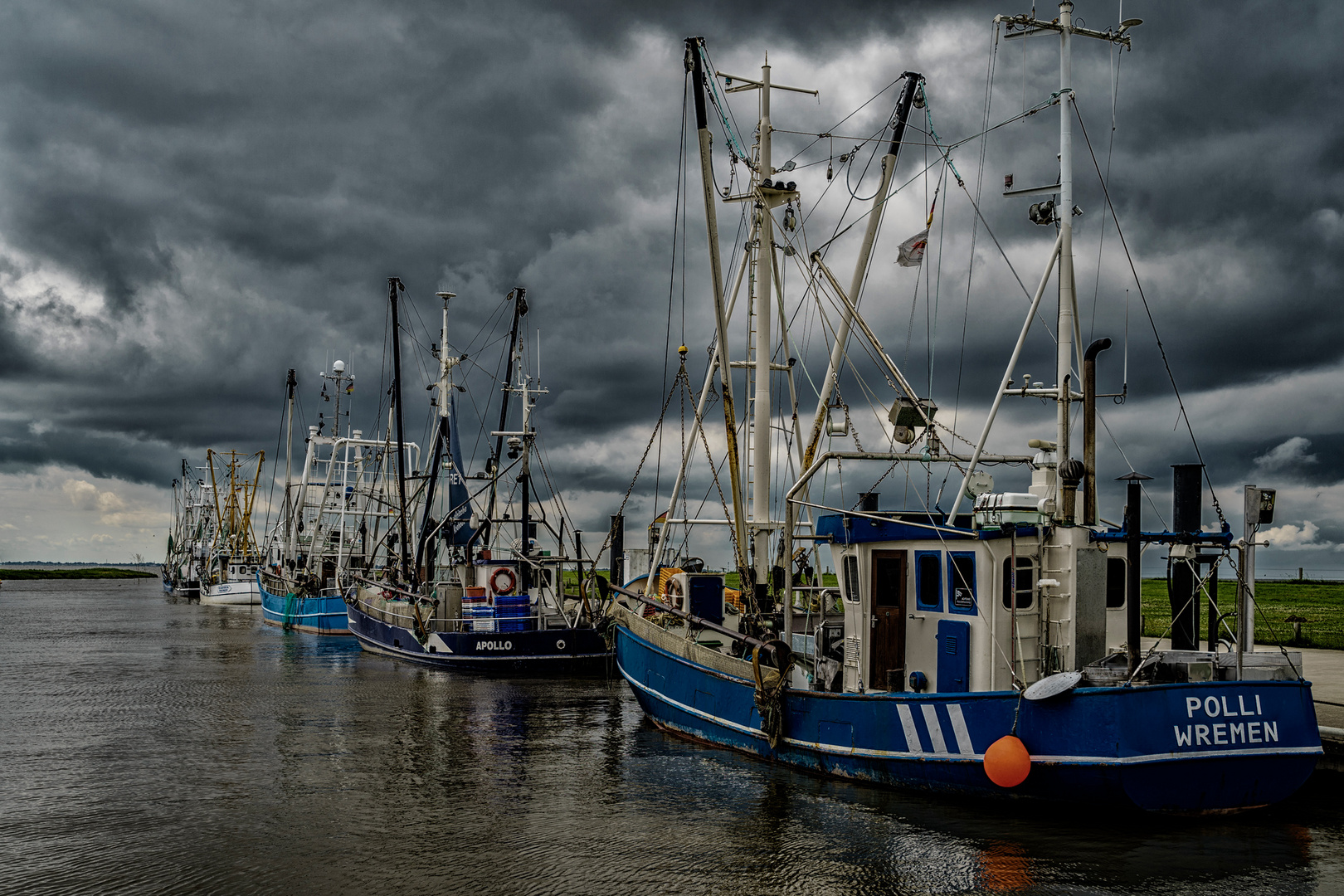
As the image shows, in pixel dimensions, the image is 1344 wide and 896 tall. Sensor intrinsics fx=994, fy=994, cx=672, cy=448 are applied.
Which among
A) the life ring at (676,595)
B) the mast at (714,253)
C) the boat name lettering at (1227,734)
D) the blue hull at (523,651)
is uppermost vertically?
the mast at (714,253)

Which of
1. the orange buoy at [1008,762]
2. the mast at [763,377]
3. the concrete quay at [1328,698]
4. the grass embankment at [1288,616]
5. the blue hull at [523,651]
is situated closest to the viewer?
the orange buoy at [1008,762]

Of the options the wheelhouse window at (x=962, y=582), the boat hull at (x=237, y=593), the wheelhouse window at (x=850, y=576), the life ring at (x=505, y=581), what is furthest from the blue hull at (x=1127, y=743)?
the boat hull at (x=237, y=593)

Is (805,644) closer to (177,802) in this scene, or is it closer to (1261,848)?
(1261,848)

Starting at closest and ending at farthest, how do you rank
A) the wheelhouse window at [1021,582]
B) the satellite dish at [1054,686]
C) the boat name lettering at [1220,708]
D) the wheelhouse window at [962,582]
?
the boat name lettering at [1220,708] < the satellite dish at [1054,686] < the wheelhouse window at [1021,582] < the wheelhouse window at [962,582]

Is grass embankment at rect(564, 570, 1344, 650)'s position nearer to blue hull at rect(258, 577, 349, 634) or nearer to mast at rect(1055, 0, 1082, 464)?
mast at rect(1055, 0, 1082, 464)

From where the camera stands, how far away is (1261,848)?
11.8m

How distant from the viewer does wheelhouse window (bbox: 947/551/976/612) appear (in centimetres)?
1376

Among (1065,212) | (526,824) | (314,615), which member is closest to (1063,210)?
(1065,212)

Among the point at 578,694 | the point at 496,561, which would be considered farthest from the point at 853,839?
the point at 496,561

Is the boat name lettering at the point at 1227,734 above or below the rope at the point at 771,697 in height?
above

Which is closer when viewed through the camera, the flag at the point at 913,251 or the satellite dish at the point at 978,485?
the satellite dish at the point at 978,485

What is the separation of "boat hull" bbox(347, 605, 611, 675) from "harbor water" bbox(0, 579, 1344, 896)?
706cm

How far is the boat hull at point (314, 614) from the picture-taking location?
53344 millimetres

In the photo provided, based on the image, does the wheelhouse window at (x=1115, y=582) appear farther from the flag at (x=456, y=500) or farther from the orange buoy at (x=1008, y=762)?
the flag at (x=456, y=500)
